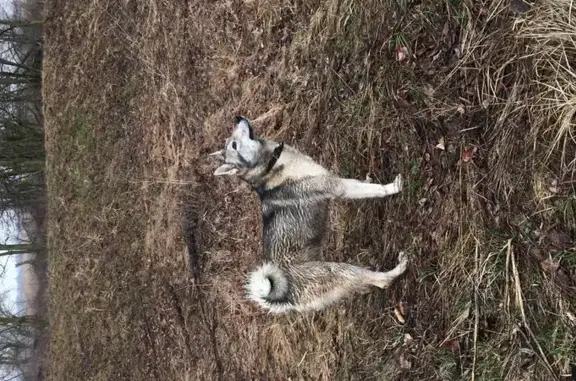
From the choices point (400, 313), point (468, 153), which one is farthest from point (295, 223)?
point (468, 153)

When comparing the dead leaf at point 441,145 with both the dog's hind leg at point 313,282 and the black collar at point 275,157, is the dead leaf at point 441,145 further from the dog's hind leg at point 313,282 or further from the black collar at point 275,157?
the black collar at point 275,157

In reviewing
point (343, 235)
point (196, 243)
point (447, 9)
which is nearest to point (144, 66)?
point (196, 243)

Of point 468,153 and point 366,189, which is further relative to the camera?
point 366,189

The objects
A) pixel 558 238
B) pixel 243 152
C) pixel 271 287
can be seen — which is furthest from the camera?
pixel 243 152

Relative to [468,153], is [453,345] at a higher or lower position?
lower

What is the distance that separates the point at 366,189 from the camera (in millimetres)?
4859

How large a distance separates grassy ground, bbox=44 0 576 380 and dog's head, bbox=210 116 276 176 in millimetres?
871

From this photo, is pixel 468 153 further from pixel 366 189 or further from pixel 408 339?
pixel 408 339

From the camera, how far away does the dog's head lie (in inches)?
202

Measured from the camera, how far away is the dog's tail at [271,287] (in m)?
4.57

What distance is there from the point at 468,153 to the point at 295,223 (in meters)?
1.54

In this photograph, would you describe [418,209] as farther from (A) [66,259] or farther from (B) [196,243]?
(A) [66,259]

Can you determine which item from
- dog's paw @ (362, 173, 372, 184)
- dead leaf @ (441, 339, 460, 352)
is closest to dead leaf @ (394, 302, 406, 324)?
dead leaf @ (441, 339, 460, 352)

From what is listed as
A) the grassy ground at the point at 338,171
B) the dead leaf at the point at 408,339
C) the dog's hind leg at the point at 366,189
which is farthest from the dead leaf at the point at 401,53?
the dead leaf at the point at 408,339
